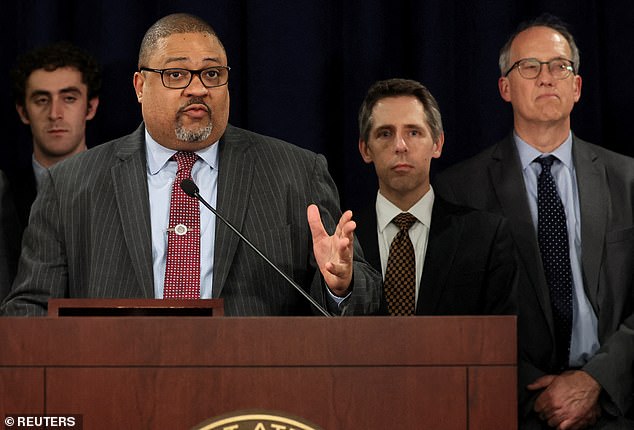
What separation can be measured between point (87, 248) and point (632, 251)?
143 cm

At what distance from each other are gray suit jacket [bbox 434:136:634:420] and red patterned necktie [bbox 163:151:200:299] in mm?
953

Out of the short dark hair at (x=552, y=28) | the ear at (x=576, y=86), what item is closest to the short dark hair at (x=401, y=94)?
the short dark hair at (x=552, y=28)

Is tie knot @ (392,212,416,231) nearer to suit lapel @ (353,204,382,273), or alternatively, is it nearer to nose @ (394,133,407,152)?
suit lapel @ (353,204,382,273)

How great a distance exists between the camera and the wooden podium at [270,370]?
5.02 ft

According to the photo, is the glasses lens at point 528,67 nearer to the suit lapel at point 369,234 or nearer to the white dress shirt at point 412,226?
the white dress shirt at point 412,226

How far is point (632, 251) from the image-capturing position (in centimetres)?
283

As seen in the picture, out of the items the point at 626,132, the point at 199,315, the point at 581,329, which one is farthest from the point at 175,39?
the point at 626,132

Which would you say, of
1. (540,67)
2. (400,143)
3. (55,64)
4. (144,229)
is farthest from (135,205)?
(540,67)

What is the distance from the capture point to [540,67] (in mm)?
2994

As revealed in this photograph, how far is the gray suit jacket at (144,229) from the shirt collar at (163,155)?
2 centimetres

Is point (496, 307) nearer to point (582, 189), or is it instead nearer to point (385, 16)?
point (582, 189)

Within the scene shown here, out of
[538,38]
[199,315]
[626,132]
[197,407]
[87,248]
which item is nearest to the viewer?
[197,407]

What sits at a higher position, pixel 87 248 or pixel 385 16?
pixel 385 16

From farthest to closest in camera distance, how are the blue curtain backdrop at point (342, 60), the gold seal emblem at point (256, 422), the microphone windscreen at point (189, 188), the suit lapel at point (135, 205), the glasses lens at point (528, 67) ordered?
the blue curtain backdrop at point (342, 60)
the glasses lens at point (528, 67)
the suit lapel at point (135, 205)
the microphone windscreen at point (189, 188)
the gold seal emblem at point (256, 422)
